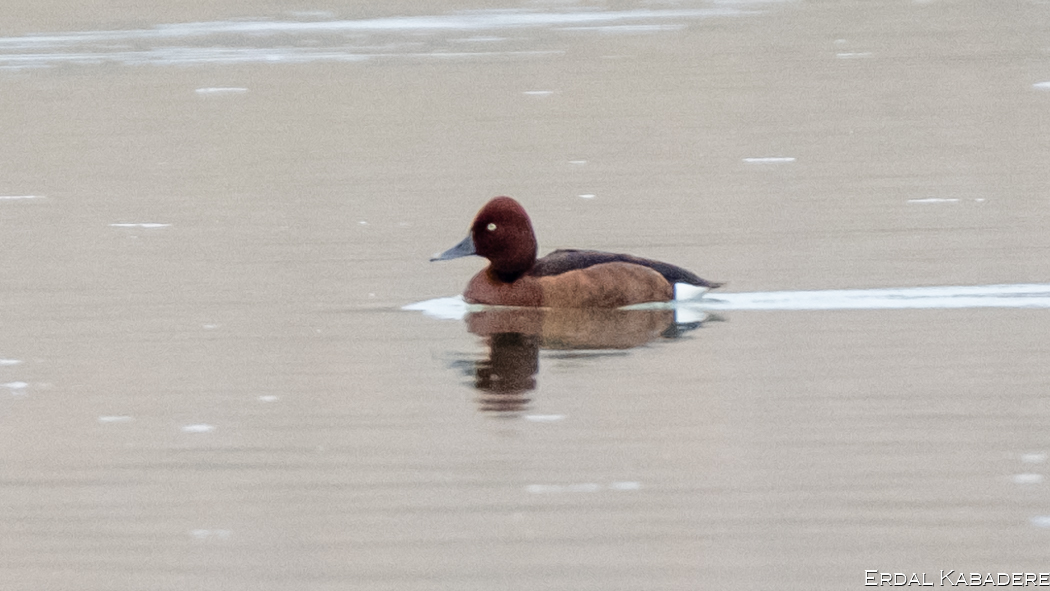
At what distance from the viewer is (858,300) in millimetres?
11453

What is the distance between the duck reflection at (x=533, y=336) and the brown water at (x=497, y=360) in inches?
3.5

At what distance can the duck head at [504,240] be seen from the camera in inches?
461

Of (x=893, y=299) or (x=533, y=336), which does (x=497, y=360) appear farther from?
(x=893, y=299)

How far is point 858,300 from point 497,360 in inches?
98.8

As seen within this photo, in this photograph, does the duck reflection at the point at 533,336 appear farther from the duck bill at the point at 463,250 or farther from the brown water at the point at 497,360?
the duck bill at the point at 463,250

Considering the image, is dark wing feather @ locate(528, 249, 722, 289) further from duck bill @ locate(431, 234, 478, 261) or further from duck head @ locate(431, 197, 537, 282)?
duck bill @ locate(431, 234, 478, 261)

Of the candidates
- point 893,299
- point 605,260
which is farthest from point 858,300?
point 605,260

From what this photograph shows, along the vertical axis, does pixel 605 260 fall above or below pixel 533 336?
above

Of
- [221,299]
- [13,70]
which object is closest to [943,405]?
[221,299]

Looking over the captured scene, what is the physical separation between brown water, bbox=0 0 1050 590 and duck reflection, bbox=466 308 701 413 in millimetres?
89

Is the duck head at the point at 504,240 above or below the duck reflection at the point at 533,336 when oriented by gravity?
above

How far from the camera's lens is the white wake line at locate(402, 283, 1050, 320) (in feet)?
36.9

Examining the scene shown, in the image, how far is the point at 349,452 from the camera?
814 cm

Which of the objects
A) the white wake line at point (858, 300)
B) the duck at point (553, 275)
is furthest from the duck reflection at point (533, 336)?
the white wake line at point (858, 300)
